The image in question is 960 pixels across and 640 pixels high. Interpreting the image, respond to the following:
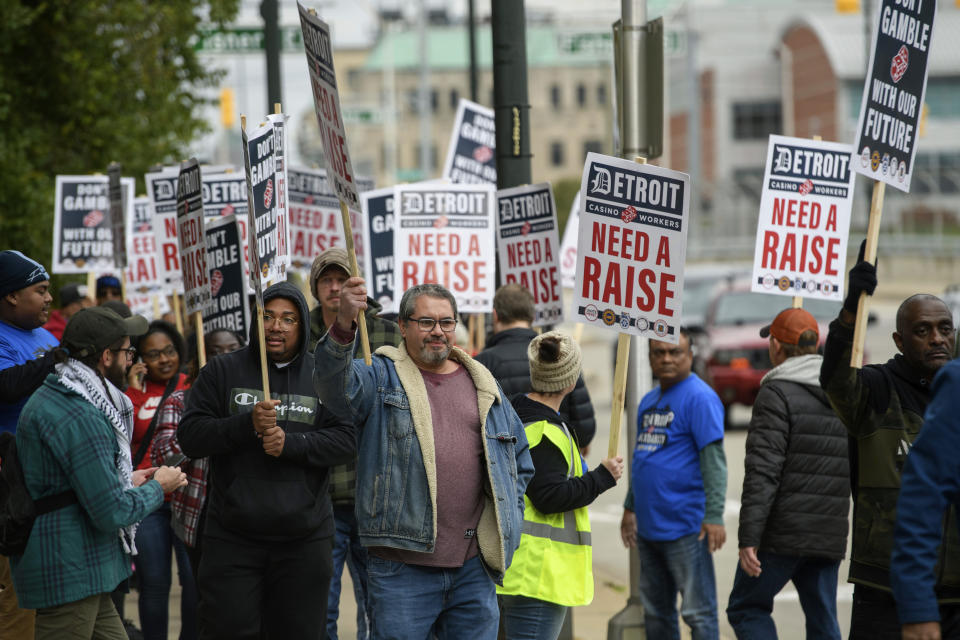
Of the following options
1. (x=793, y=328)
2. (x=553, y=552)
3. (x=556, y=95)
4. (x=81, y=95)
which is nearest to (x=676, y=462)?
(x=793, y=328)

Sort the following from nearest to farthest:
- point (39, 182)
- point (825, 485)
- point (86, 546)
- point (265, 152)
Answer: point (86, 546) < point (825, 485) < point (265, 152) < point (39, 182)

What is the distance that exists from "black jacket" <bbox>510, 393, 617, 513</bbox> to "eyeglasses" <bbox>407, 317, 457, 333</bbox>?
786mm

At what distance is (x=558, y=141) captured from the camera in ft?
372

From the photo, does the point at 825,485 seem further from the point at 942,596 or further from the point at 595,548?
the point at 595,548

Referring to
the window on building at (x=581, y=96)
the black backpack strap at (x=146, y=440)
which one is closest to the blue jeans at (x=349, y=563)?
the black backpack strap at (x=146, y=440)

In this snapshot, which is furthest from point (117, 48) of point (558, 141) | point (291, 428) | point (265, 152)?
point (558, 141)

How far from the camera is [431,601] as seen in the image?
523 cm

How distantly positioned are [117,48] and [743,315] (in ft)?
31.7

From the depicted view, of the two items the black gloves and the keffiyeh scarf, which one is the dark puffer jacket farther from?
the keffiyeh scarf

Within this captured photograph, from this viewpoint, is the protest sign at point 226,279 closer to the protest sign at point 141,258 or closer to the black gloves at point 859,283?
the black gloves at point 859,283

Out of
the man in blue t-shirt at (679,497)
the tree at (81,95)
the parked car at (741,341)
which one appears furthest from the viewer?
the parked car at (741,341)

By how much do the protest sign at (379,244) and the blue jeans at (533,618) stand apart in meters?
4.51

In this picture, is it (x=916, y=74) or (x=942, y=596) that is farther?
(x=916, y=74)

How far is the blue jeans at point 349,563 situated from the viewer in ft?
23.4
